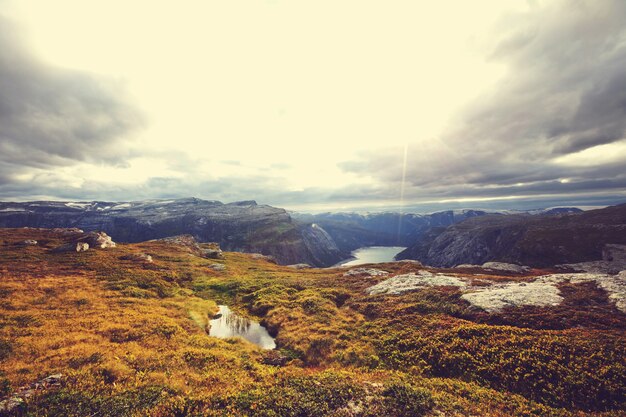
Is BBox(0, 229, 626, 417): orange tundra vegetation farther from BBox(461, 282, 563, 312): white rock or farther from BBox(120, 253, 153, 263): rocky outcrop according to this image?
BBox(120, 253, 153, 263): rocky outcrop

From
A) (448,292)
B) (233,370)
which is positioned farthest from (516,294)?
(233,370)

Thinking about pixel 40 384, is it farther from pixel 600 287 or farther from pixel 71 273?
pixel 600 287

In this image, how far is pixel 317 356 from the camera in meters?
23.3

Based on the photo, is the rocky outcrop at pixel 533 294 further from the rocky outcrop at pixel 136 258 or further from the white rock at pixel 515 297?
the rocky outcrop at pixel 136 258

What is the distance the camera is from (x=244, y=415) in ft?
43.4

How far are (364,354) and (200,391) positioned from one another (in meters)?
13.4

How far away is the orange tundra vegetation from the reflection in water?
1.27 m

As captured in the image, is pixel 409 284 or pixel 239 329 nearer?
pixel 239 329

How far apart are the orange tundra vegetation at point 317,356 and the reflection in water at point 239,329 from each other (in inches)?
49.9

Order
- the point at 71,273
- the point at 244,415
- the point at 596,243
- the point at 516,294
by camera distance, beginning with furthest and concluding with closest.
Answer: the point at 596,243
the point at 71,273
the point at 516,294
the point at 244,415

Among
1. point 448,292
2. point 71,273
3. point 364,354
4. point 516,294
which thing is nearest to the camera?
point 364,354

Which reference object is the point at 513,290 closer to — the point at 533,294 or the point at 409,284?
the point at 533,294

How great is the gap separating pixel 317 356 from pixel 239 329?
41.2 ft

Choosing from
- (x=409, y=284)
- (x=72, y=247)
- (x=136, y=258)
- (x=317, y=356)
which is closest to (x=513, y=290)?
(x=409, y=284)
